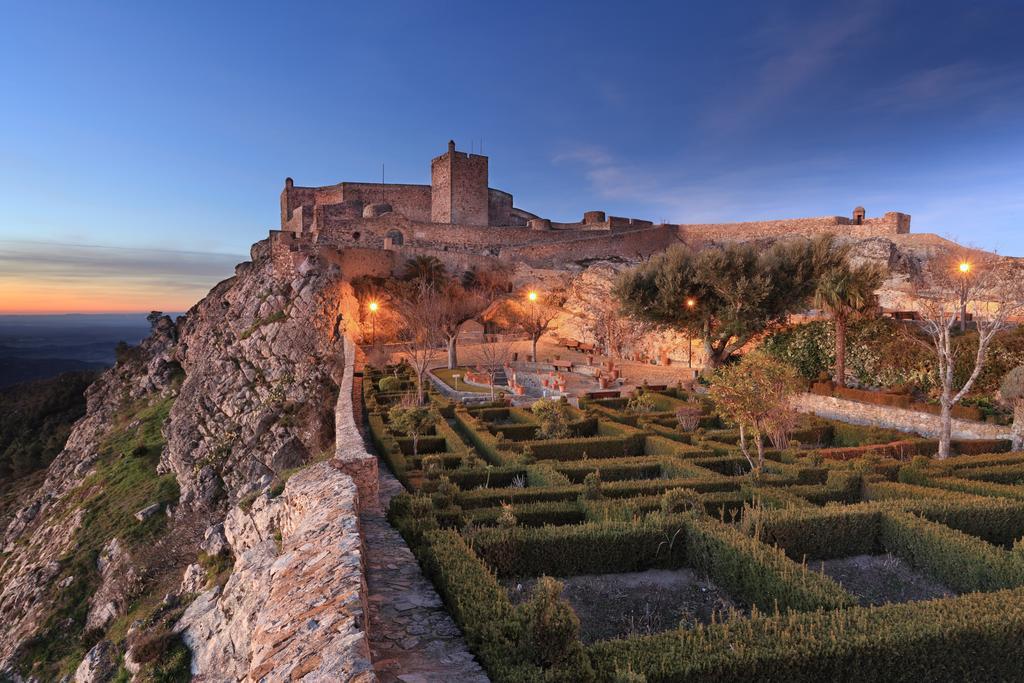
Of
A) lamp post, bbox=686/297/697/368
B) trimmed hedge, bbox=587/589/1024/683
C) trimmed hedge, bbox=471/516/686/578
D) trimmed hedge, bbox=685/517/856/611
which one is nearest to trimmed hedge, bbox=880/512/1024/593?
trimmed hedge, bbox=587/589/1024/683

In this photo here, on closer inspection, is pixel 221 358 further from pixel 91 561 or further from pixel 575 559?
pixel 575 559

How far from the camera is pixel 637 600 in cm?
717

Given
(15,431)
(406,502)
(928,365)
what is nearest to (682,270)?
(928,365)

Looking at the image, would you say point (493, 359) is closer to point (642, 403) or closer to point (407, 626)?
point (642, 403)

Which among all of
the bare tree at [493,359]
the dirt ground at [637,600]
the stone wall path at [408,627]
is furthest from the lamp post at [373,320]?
the dirt ground at [637,600]

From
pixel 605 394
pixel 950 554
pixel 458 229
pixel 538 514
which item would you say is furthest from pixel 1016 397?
pixel 458 229

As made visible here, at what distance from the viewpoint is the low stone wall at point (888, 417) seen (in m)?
16.7

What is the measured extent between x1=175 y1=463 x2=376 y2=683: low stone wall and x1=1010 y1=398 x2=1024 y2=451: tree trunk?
16461 mm

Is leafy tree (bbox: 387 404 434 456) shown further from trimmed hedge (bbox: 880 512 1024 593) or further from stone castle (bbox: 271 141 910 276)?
stone castle (bbox: 271 141 910 276)

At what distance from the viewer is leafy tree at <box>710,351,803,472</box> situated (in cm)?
1235

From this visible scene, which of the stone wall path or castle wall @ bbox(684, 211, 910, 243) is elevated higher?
castle wall @ bbox(684, 211, 910, 243)

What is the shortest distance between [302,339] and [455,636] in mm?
33288

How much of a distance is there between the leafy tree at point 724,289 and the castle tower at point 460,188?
24097mm

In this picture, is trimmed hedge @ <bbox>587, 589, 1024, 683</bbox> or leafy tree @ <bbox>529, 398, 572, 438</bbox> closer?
trimmed hedge @ <bbox>587, 589, 1024, 683</bbox>
